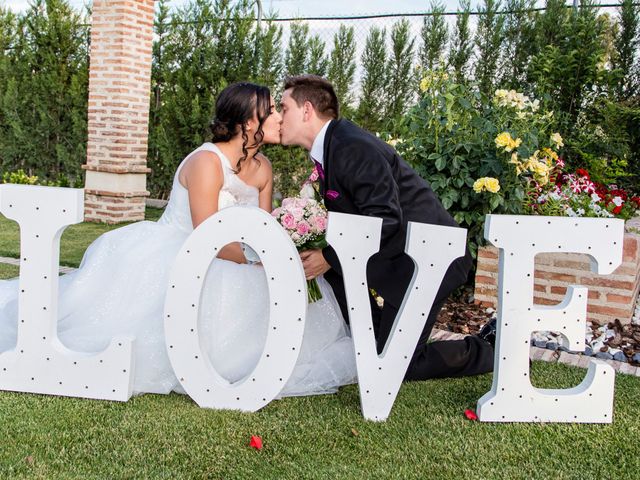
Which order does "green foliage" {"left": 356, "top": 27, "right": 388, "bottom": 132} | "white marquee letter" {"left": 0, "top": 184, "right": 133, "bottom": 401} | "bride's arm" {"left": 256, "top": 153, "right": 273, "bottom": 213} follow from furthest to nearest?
"green foliage" {"left": 356, "top": 27, "right": 388, "bottom": 132}, "bride's arm" {"left": 256, "top": 153, "right": 273, "bottom": 213}, "white marquee letter" {"left": 0, "top": 184, "right": 133, "bottom": 401}

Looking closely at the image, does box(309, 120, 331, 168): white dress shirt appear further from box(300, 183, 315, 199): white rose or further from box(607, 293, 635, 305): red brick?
box(607, 293, 635, 305): red brick

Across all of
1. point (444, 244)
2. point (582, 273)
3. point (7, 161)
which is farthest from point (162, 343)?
point (7, 161)

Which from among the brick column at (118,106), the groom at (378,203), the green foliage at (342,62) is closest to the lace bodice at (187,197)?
the groom at (378,203)

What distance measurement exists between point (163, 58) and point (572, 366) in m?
7.79

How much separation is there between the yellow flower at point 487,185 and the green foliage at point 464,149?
139 millimetres

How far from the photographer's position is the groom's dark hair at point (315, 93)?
3477mm

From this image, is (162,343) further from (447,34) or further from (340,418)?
(447,34)

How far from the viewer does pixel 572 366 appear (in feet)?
12.7

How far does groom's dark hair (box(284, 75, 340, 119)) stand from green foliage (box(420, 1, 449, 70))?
600 cm

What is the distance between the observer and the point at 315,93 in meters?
3.48

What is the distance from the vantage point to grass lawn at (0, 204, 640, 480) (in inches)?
97.7

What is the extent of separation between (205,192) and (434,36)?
6642mm

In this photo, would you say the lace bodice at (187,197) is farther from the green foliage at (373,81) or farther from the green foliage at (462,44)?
the green foliage at (373,81)

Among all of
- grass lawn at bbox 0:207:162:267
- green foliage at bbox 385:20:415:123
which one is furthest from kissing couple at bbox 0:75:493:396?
green foliage at bbox 385:20:415:123
